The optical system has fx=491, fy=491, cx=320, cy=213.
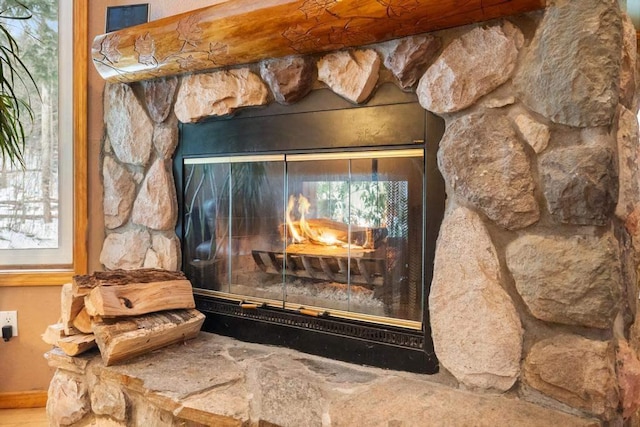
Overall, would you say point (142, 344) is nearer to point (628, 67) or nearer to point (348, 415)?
point (348, 415)

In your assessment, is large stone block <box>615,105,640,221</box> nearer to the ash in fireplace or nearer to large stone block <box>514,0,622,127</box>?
large stone block <box>514,0,622,127</box>

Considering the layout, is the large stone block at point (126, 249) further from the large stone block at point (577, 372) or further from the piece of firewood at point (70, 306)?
the large stone block at point (577, 372)

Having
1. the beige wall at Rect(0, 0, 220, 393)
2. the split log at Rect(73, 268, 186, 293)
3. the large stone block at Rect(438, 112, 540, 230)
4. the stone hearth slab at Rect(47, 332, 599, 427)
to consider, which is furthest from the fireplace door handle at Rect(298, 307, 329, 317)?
the beige wall at Rect(0, 0, 220, 393)

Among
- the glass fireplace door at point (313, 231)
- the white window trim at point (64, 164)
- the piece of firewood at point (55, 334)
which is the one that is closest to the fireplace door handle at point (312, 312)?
the glass fireplace door at point (313, 231)

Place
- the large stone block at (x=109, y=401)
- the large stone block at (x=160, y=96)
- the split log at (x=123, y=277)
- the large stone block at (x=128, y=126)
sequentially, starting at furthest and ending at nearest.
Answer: the large stone block at (x=128, y=126), the large stone block at (x=160, y=96), the split log at (x=123, y=277), the large stone block at (x=109, y=401)

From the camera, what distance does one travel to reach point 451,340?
1.44m

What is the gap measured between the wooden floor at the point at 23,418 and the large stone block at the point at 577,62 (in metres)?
2.30

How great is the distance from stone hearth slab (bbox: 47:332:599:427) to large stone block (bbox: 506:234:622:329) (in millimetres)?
269

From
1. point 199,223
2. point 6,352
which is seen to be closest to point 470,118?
point 199,223

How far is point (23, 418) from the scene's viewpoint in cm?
217

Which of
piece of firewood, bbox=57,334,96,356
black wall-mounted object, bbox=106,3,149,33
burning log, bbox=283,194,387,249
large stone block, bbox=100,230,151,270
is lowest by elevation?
piece of firewood, bbox=57,334,96,356

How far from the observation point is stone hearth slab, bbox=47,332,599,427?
49.8 inches

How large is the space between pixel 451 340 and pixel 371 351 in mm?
289

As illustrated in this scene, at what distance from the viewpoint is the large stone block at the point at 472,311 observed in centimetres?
135
